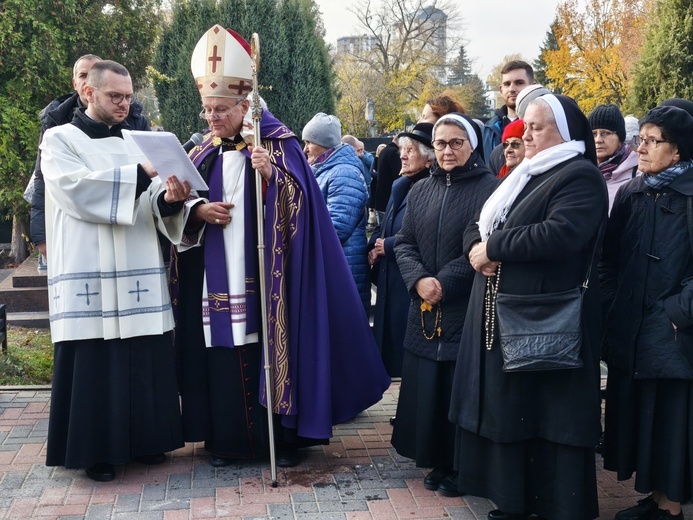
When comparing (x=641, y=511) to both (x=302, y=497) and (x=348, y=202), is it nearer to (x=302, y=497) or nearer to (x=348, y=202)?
(x=302, y=497)

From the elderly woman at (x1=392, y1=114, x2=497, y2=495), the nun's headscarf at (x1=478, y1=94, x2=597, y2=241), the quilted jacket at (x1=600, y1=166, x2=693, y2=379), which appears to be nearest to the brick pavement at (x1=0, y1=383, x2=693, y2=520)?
the elderly woman at (x1=392, y1=114, x2=497, y2=495)

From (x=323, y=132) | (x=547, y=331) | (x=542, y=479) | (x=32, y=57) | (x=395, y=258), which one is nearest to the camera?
(x=547, y=331)

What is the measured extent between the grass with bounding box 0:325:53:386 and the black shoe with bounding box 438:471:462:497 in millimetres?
3248

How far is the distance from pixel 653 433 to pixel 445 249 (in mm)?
1319

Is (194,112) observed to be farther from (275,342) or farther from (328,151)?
(275,342)

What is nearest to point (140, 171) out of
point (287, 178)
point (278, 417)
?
point (287, 178)

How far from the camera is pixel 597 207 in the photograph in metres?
3.56

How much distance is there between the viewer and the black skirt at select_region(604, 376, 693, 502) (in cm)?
373

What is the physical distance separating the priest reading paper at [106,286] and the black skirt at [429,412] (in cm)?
133

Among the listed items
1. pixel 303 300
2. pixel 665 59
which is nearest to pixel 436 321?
pixel 303 300

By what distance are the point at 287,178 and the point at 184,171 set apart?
1.91ft

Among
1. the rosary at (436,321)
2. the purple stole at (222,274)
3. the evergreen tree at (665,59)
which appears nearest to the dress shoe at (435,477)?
the rosary at (436,321)

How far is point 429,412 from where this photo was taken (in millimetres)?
4305

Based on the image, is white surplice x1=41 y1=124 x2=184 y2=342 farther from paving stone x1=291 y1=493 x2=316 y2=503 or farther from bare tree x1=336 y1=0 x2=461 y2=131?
bare tree x1=336 y1=0 x2=461 y2=131
